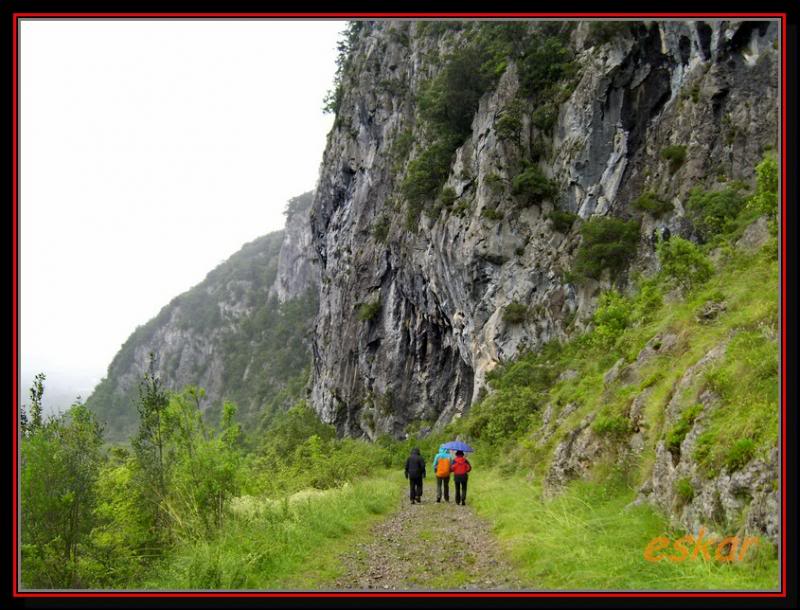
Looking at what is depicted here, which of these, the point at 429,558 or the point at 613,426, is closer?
the point at 429,558

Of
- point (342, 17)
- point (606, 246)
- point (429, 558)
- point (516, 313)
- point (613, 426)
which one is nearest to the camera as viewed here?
point (342, 17)

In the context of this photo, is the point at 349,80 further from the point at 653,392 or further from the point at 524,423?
the point at 653,392

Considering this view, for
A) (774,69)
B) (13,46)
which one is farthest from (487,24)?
(13,46)

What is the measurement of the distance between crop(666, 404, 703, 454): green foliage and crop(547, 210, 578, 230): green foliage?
24.0 m

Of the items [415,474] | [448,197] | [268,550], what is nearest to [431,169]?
[448,197]

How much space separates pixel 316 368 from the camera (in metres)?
62.4

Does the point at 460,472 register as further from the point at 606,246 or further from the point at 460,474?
the point at 606,246

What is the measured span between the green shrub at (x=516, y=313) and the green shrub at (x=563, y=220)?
4.55 metres

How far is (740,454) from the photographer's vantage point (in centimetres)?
538

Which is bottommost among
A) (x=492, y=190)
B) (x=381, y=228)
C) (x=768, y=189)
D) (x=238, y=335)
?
(x=238, y=335)

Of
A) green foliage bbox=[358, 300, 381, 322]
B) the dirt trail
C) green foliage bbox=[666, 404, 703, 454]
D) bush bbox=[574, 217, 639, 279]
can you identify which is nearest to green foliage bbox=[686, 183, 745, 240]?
bush bbox=[574, 217, 639, 279]

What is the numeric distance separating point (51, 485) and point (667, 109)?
28610 millimetres

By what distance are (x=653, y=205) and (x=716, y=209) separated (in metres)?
4.87

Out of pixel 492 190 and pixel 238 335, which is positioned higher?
pixel 492 190
